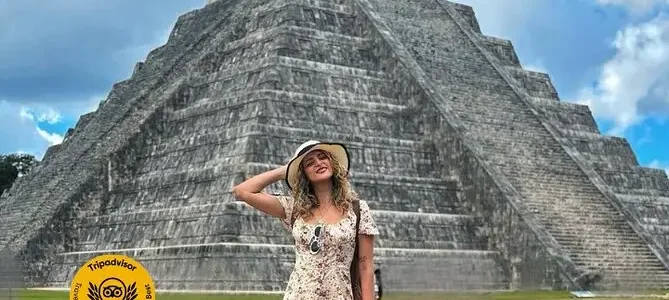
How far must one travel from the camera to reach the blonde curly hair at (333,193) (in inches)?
185

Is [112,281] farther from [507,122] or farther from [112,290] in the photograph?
[507,122]

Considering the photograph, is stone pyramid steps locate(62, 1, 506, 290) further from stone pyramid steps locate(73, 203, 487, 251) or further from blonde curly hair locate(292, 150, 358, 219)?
blonde curly hair locate(292, 150, 358, 219)

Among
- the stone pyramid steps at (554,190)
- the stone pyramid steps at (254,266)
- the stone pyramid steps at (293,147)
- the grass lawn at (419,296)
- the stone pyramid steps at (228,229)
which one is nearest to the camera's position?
the grass lawn at (419,296)

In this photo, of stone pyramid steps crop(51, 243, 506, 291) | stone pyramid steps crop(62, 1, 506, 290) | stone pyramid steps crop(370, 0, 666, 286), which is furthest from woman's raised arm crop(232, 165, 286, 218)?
stone pyramid steps crop(370, 0, 666, 286)

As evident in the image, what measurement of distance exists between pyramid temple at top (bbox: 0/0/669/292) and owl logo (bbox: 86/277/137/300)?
1251cm

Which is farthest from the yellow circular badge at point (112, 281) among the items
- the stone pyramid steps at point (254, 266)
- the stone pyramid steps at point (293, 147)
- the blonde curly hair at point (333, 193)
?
the stone pyramid steps at point (293, 147)

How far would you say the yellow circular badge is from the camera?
611 centimetres

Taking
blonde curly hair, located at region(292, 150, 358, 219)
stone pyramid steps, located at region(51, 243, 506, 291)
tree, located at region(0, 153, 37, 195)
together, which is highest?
tree, located at region(0, 153, 37, 195)

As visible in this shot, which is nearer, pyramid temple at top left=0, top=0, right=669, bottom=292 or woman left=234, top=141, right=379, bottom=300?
woman left=234, top=141, right=379, bottom=300

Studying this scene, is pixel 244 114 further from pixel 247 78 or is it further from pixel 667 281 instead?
pixel 667 281

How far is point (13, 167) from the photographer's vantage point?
2024 inches

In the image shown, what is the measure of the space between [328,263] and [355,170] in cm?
1898

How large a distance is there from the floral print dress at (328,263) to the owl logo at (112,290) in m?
1.79

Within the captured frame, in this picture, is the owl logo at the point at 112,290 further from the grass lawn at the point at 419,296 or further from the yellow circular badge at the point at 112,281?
the grass lawn at the point at 419,296
